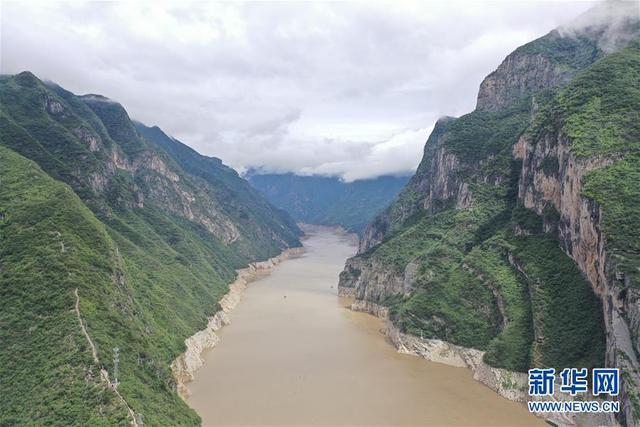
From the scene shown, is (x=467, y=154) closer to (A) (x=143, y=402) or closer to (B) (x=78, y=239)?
(B) (x=78, y=239)

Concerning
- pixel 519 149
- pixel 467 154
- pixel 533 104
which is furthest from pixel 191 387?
pixel 533 104

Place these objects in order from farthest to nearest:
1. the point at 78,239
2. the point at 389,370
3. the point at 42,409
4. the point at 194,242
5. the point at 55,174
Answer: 1. the point at 194,242
2. the point at 55,174
3. the point at 389,370
4. the point at 78,239
5. the point at 42,409

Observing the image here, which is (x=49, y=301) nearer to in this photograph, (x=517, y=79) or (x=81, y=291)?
(x=81, y=291)

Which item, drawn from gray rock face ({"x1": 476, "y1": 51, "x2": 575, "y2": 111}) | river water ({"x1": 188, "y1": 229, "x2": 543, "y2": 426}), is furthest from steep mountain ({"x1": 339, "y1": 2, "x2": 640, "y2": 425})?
river water ({"x1": 188, "y1": 229, "x2": 543, "y2": 426})

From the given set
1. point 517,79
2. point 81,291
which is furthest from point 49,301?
point 517,79

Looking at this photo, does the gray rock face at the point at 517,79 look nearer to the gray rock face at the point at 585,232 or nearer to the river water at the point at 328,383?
the gray rock face at the point at 585,232

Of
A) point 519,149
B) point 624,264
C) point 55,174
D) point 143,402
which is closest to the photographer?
point 143,402

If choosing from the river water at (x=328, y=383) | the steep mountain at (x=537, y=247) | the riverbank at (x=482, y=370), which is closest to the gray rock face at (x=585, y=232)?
the steep mountain at (x=537, y=247)
